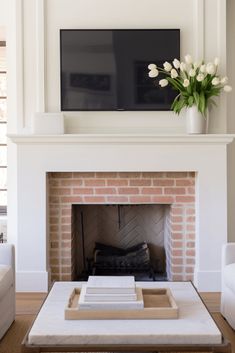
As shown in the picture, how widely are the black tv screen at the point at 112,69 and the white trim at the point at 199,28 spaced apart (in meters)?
0.17

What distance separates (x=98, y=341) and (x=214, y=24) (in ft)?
9.67

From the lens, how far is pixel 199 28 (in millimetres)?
3934

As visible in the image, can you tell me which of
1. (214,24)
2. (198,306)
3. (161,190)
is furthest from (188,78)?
(198,306)

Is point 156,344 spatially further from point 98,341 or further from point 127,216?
point 127,216

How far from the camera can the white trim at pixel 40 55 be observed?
3.94 metres

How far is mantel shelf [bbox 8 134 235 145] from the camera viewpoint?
3760 mm

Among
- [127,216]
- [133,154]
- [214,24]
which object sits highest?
[214,24]

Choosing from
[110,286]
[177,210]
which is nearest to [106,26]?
[177,210]

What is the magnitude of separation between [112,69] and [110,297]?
7.63 ft

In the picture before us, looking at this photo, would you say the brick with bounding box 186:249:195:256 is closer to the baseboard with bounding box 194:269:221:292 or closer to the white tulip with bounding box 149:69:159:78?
the baseboard with bounding box 194:269:221:292

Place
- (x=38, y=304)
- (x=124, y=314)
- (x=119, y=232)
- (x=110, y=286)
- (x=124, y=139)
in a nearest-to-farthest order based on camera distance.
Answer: (x=124, y=314) < (x=110, y=286) < (x=38, y=304) < (x=124, y=139) < (x=119, y=232)

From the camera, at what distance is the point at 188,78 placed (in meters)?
3.86

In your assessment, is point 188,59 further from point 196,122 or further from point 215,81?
point 196,122

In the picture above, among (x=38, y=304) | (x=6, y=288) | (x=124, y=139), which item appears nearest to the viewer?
(x=6, y=288)
